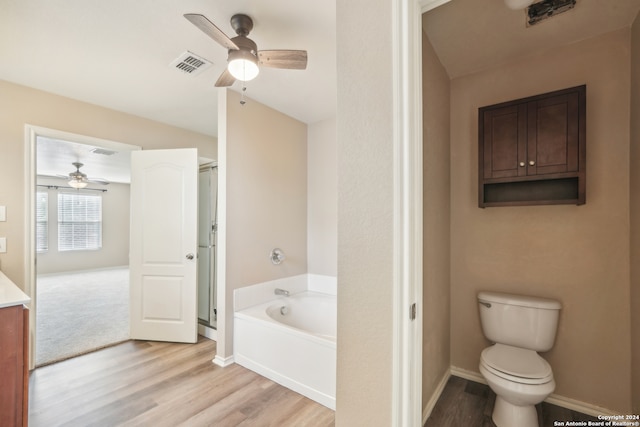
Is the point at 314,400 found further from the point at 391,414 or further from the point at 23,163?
the point at 23,163

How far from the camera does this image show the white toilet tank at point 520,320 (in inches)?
71.3

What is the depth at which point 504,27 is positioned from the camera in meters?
1.72

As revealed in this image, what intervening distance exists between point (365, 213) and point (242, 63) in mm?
1255

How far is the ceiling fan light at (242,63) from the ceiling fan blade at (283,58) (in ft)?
0.28

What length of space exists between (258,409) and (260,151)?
222 centimetres

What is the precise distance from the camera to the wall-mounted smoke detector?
60.5 inches

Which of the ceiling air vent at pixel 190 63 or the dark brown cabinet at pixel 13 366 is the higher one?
the ceiling air vent at pixel 190 63

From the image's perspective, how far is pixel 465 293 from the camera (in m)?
2.21

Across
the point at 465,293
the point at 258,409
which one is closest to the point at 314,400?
the point at 258,409

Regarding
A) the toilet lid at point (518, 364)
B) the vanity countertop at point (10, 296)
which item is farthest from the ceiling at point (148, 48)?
the toilet lid at point (518, 364)

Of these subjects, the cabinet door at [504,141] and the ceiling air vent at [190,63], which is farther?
the ceiling air vent at [190,63]

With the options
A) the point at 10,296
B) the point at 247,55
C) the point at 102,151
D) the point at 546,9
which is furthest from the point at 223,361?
the point at 102,151

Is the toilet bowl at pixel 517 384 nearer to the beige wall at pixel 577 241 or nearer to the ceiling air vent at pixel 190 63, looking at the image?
the beige wall at pixel 577 241

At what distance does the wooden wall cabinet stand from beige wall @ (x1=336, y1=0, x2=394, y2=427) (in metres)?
1.36
